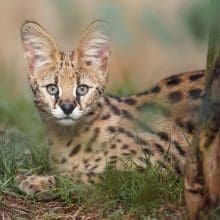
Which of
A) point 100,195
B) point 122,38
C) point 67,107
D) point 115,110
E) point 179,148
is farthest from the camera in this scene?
point 115,110

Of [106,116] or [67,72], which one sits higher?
[67,72]

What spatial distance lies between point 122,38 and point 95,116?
111 inches

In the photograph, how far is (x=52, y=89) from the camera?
4.18 metres

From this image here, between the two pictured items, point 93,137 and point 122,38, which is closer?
point 122,38

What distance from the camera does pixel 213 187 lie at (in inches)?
115

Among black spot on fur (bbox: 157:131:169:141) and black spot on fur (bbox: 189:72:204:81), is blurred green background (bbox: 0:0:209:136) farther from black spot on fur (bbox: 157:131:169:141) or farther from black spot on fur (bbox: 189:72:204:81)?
black spot on fur (bbox: 157:131:169:141)

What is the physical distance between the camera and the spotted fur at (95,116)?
4168mm

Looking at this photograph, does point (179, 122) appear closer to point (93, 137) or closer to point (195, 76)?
point (195, 76)

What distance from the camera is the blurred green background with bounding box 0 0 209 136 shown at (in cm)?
153

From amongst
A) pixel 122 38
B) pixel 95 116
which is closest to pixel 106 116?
pixel 95 116

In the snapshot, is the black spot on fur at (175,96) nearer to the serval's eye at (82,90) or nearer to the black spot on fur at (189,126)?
the black spot on fur at (189,126)

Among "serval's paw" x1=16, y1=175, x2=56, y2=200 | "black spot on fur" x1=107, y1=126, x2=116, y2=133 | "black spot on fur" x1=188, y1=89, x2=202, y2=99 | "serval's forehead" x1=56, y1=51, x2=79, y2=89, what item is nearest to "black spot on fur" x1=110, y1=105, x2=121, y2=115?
"black spot on fur" x1=107, y1=126, x2=116, y2=133

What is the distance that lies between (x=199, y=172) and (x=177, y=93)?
1545mm

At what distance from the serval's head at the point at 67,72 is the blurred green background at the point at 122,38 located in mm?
161
